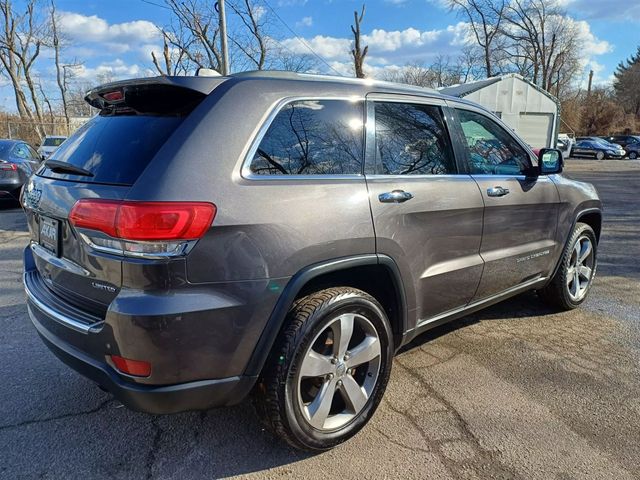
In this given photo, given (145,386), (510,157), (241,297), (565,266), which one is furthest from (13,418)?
(565,266)

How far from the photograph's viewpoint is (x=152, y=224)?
1.92m

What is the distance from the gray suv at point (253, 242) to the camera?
196cm

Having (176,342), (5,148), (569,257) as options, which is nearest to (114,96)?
(176,342)

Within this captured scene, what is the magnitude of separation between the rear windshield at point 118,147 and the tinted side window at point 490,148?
6.85 ft

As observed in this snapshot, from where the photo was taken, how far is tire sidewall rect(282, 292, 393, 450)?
2283 millimetres

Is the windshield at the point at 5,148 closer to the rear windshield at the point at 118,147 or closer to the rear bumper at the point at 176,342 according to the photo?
the rear windshield at the point at 118,147

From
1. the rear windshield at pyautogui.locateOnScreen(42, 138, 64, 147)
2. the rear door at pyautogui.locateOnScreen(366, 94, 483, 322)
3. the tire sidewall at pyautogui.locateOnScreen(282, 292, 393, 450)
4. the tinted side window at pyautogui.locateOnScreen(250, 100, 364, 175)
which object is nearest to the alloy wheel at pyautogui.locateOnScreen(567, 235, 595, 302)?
the rear door at pyautogui.locateOnScreen(366, 94, 483, 322)

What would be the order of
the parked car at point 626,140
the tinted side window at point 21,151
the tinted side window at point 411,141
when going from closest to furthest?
the tinted side window at point 411,141
the tinted side window at point 21,151
the parked car at point 626,140

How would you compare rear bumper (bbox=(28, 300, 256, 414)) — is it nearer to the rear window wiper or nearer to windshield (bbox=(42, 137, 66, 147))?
the rear window wiper

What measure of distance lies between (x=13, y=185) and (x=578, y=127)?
58.0 metres

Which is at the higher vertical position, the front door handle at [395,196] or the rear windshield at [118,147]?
the rear windshield at [118,147]

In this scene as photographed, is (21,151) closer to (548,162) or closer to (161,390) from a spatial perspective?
(161,390)

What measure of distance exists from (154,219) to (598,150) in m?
40.0

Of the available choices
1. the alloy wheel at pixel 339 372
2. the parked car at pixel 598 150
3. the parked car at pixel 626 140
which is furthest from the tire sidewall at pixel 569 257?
the parked car at pixel 626 140
